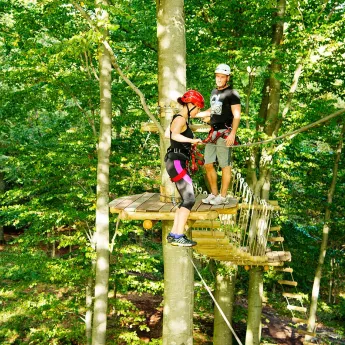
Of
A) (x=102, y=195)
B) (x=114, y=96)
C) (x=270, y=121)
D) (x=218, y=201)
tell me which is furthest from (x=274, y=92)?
(x=218, y=201)

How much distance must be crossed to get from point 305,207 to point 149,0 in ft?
26.8

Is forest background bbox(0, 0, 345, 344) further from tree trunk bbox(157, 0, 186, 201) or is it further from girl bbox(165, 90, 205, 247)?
girl bbox(165, 90, 205, 247)

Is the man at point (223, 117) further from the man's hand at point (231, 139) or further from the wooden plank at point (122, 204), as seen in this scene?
the wooden plank at point (122, 204)

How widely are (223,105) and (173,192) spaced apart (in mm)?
1085

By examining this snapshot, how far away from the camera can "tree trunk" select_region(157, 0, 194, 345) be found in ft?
11.7

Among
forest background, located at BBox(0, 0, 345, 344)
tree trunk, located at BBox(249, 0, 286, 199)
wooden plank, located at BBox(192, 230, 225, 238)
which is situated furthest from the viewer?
tree trunk, located at BBox(249, 0, 286, 199)

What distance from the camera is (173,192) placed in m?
3.83

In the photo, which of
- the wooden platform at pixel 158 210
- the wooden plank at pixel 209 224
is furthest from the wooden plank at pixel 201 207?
the wooden plank at pixel 209 224

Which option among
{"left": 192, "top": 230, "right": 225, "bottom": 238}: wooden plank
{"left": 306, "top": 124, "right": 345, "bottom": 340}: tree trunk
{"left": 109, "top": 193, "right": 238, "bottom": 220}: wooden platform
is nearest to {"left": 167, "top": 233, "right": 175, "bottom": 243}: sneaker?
{"left": 109, "top": 193, "right": 238, "bottom": 220}: wooden platform

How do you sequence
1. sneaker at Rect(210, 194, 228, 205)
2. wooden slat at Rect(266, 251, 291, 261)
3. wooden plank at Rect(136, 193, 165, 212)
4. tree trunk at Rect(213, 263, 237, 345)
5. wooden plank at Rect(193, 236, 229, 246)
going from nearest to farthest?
wooden plank at Rect(136, 193, 165, 212) → sneaker at Rect(210, 194, 228, 205) → wooden plank at Rect(193, 236, 229, 246) → wooden slat at Rect(266, 251, 291, 261) → tree trunk at Rect(213, 263, 237, 345)

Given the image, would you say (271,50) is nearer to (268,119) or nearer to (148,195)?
(268,119)

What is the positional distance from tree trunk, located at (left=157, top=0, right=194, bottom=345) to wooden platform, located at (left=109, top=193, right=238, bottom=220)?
23cm

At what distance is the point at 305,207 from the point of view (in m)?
12.4

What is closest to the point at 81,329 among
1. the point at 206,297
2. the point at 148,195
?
the point at 206,297
